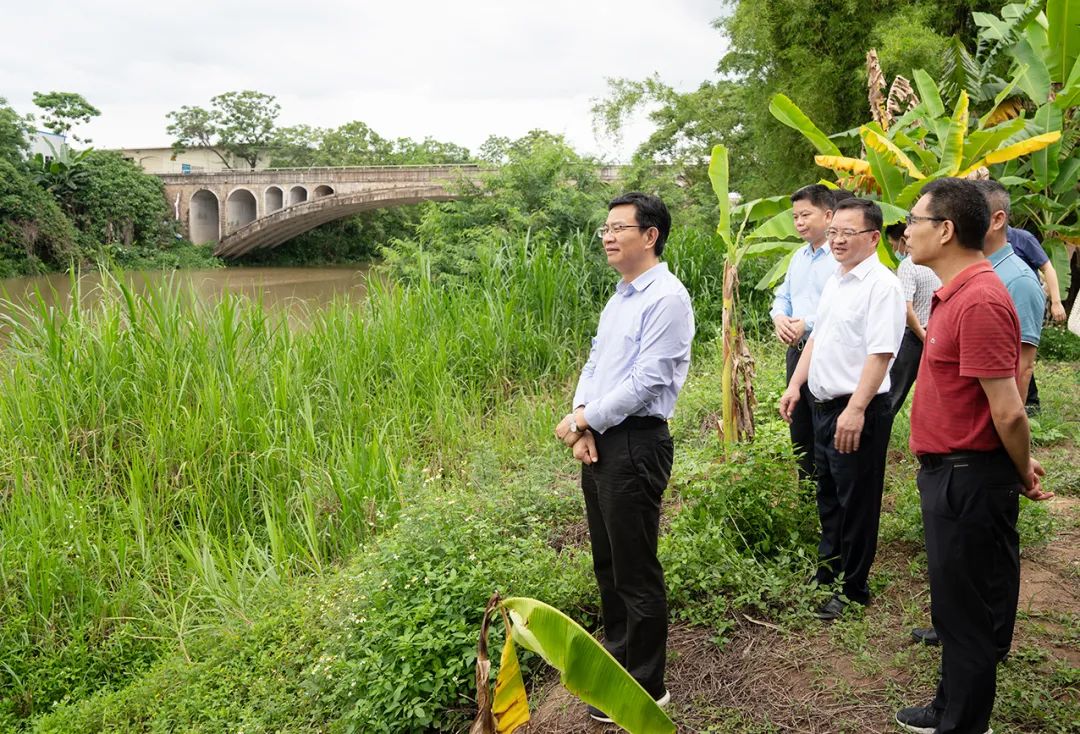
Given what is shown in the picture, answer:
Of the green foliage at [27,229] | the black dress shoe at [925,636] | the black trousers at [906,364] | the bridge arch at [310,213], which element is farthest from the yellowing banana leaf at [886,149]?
the green foliage at [27,229]

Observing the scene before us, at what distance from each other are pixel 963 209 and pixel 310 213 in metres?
23.0

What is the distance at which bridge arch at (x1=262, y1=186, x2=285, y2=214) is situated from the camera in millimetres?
27922

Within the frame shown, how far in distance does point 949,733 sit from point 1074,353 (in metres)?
6.41

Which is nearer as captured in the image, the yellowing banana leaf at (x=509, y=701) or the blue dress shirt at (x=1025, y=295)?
the yellowing banana leaf at (x=509, y=701)

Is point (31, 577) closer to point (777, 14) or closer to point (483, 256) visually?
point (483, 256)

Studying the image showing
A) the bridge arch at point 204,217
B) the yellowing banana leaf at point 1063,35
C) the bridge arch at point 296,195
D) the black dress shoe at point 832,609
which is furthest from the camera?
the bridge arch at point 204,217

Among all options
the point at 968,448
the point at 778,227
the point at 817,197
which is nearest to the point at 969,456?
the point at 968,448

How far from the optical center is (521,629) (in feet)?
5.16

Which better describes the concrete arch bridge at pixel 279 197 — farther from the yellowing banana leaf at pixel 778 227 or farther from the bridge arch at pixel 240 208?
the yellowing banana leaf at pixel 778 227

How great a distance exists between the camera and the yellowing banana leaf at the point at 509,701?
168 cm

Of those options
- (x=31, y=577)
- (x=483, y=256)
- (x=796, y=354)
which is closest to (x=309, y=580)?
(x=31, y=577)

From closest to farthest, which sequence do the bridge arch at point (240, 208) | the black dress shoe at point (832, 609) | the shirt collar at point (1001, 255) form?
the black dress shoe at point (832, 609) → the shirt collar at point (1001, 255) → the bridge arch at point (240, 208)

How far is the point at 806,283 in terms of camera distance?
147 inches

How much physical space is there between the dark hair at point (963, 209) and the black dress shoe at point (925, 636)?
137cm
